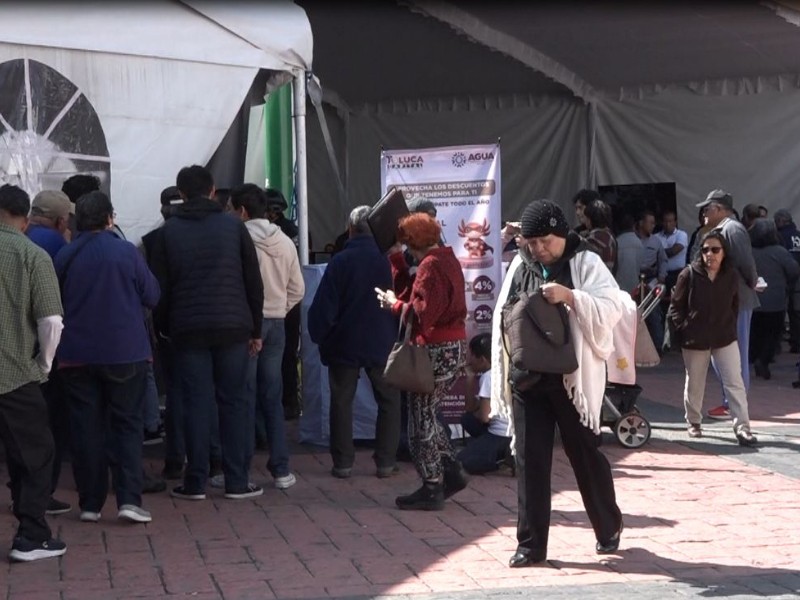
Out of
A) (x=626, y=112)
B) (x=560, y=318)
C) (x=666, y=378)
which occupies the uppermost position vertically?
(x=626, y=112)

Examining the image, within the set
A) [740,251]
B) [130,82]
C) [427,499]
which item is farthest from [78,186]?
[740,251]

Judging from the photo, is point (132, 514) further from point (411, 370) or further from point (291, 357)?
point (291, 357)

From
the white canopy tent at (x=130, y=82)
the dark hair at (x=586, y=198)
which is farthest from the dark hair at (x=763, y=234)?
the white canopy tent at (x=130, y=82)

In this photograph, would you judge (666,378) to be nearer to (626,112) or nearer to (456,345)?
(626,112)

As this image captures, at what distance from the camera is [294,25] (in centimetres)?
1004

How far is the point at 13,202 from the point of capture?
6855 mm

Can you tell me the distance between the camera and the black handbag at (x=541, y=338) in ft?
20.8

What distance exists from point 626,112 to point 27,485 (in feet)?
43.5

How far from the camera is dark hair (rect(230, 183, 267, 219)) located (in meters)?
8.99

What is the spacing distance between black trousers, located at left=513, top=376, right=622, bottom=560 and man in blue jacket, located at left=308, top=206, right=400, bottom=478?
250 cm

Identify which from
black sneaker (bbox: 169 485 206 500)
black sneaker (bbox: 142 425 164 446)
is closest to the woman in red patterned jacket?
black sneaker (bbox: 169 485 206 500)

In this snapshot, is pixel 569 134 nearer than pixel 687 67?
No

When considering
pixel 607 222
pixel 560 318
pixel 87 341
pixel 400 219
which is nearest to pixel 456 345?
pixel 400 219

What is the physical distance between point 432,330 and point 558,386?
144 centimetres
